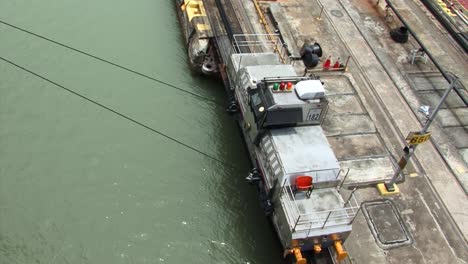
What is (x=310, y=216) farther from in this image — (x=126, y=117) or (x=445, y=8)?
(x=445, y=8)

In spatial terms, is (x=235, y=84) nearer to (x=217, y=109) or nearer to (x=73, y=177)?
(x=217, y=109)

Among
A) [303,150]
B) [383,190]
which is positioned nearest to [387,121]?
[383,190]

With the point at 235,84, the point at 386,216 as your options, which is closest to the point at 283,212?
A: the point at 386,216

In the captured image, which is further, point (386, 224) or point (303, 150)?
point (386, 224)

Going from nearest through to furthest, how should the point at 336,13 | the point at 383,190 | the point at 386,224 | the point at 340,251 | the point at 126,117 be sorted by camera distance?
the point at 340,251
the point at 386,224
the point at 383,190
the point at 126,117
the point at 336,13

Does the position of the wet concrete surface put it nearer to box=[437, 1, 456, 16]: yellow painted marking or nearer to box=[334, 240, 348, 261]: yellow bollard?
box=[334, 240, 348, 261]: yellow bollard

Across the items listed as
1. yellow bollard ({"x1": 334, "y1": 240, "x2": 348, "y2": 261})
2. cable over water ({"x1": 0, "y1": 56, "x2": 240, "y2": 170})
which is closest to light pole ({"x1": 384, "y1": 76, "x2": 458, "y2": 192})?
yellow bollard ({"x1": 334, "y1": 240, "x2": 348, "y2": 261})

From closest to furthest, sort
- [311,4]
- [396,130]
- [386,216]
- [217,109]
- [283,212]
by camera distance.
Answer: [283,212], [386,216], [396,130], [217,109], [311,4]
